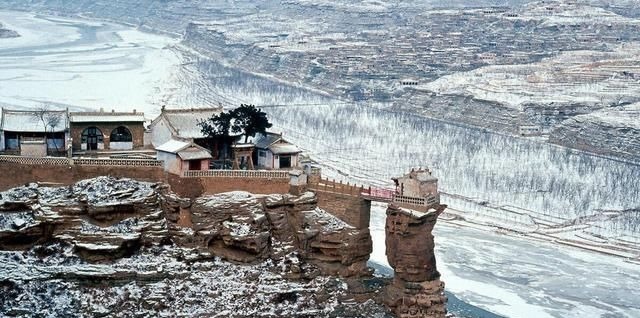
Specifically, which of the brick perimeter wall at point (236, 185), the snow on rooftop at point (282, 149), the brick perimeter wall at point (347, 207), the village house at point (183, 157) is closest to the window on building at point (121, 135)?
the village house at point (183, 157)

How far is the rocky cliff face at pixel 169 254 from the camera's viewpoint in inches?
1590

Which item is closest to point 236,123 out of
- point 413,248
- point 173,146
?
point 173,146

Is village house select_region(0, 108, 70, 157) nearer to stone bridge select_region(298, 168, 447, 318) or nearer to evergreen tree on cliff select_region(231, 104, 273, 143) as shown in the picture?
evergreen tree on cliff select_region(231, 104, 273, 143)

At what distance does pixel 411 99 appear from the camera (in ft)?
400

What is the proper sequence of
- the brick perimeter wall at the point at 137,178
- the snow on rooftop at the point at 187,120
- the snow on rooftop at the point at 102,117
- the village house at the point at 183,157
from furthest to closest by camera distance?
the snow on rooftop at the point at 102,117 < the snow on rooftop at the point at 187,120 < the brick perimeter wall at the point at 137,178 < the village house at the point at 183,157

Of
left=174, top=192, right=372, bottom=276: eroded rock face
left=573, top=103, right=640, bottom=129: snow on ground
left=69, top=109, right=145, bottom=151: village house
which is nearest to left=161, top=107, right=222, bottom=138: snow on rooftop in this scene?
left=69, top=109, right=145, bottom=151: village house

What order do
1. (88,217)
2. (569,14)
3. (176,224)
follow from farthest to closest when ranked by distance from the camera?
(569,14) → (176,224) → (88,217)

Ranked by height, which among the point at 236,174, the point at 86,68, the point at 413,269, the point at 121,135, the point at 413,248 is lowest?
the point at 413,269

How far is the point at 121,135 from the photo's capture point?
48625mm

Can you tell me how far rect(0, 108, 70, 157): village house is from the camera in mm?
47219

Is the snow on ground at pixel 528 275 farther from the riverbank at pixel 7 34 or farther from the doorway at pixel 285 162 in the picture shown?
the riverbank at pixel 7 34

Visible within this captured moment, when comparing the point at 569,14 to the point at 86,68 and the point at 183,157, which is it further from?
the point at 183,157

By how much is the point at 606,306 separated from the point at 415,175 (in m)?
14.5

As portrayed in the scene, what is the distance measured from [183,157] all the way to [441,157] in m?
47.3
